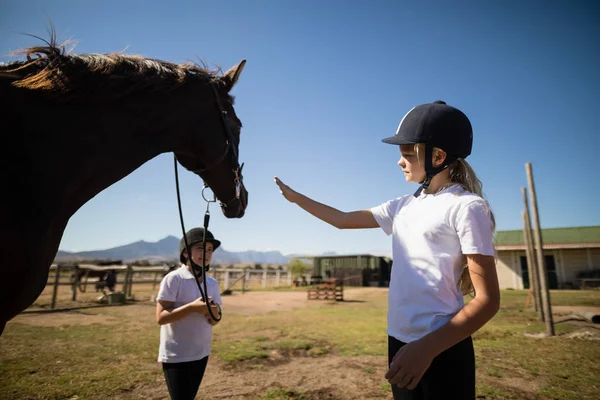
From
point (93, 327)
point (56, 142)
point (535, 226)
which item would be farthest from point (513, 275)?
point (56, 142)

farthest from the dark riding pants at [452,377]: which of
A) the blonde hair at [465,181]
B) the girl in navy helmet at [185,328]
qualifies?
the girl in navy helmet at [185,328]

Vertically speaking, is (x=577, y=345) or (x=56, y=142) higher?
(x=56, y=142)

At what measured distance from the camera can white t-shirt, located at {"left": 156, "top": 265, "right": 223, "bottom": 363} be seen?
2.74m

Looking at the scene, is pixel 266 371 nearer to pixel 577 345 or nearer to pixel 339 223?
pixel 339 223

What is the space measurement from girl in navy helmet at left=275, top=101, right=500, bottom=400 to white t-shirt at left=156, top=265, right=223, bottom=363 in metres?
2.01

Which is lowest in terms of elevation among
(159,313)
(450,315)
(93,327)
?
(93,327)

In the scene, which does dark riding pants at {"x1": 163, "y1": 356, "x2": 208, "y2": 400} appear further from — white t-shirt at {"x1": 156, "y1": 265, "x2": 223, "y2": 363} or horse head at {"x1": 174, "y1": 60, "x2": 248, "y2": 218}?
horse head at {"x1": 174, "y1": 60, "x2": 248, "y2": 218}

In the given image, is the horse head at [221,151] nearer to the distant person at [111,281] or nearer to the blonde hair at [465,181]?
the blonde hair at [465,181]

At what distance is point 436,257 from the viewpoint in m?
1.41

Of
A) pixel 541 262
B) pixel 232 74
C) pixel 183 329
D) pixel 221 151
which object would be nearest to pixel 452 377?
pixel 221 151

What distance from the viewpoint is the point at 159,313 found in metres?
2.90

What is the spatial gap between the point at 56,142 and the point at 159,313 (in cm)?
191

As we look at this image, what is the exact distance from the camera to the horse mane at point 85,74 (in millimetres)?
1638

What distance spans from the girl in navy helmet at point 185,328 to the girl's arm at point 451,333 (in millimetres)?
1858
